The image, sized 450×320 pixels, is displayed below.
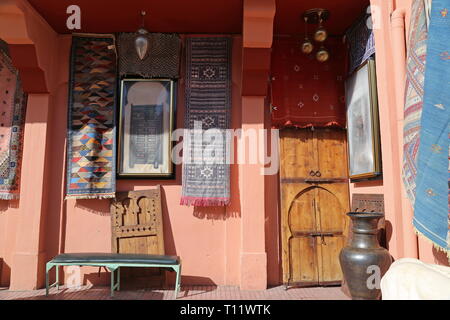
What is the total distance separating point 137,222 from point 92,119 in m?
1.52

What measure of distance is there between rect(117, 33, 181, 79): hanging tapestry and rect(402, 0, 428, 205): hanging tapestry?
296 cm

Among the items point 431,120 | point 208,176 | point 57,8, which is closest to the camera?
point 431,120

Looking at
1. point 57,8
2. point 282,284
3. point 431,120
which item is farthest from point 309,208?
point 57,8

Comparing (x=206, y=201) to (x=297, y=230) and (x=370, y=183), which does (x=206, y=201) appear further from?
(x=370, y=183)

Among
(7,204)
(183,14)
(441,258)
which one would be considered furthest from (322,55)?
(7,204)

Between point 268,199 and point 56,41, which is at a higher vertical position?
point 56,41

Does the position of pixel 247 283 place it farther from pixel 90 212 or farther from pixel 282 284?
pixel 90 212

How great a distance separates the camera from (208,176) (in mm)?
4688

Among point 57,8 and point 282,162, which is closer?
point 57,8

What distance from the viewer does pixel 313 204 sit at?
4.75 metres

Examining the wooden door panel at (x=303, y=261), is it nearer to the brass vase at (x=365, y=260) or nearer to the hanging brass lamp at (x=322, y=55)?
the brass vase at (x=365, y=260)

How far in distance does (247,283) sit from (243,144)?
1.76 m

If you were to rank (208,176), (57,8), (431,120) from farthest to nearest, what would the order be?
(208,176)
(57,8)
(431,120)

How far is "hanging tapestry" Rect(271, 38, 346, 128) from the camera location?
4.78 meters
